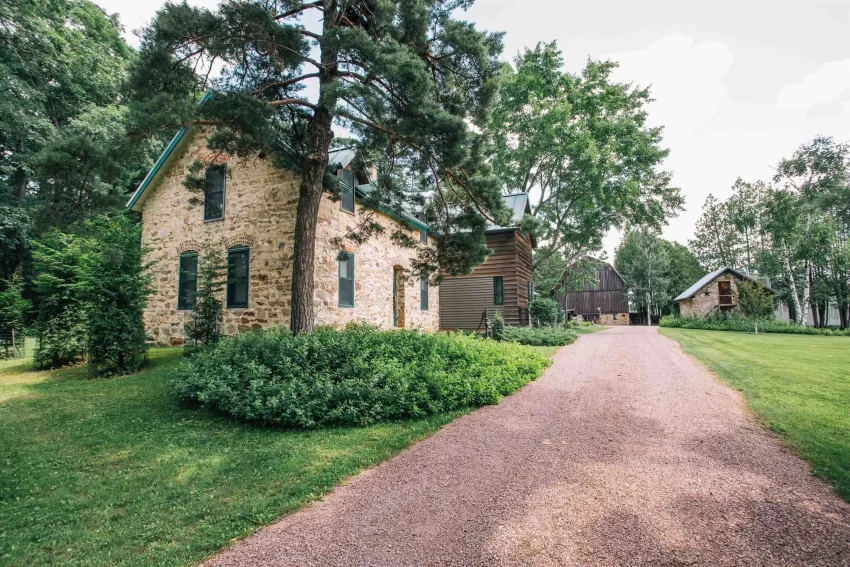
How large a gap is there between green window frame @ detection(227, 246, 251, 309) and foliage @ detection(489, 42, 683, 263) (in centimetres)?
1561

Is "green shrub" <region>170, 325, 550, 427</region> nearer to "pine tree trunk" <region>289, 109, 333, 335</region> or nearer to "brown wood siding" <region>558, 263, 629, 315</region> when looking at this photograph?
"pine tree trunk" <region>289, 109, 333, 335</region>

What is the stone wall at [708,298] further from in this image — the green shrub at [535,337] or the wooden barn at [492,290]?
the green shrub at [535,337]

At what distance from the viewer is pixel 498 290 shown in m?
19.8

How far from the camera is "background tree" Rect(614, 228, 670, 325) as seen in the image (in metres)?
40.5

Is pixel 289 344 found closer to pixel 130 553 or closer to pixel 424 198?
pixel 130 553

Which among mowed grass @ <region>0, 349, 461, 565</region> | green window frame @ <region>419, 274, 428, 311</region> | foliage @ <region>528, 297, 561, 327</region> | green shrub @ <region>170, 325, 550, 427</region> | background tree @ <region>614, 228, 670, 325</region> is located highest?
background tree @ <region>614, 228, 670, 325</region>

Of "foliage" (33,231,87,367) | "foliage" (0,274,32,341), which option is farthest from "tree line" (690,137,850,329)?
"foliage" (0,274,32,341)

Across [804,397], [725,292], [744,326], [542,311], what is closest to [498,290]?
[542,311]

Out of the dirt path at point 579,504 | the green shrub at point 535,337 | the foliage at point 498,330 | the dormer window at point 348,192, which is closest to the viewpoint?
the dirt path at point 579,504

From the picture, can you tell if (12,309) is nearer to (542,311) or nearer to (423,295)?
(423,295)

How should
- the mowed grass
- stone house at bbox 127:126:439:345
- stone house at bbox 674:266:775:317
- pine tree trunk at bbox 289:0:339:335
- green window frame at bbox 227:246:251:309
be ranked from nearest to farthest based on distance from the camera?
the mowed grass, pine tree trunk at bbox 289:0:339:335, stone house at bbox 127:126:439:345, green window frame at bbox 227:246:251:309, stone house at bbox 674:266:775:317

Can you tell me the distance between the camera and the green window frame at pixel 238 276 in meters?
11.7

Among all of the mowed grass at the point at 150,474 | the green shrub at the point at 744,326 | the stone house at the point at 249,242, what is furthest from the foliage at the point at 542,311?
the mowed grass at the point at 150,474

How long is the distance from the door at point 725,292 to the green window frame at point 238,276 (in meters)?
34.4
